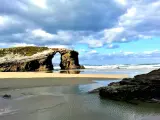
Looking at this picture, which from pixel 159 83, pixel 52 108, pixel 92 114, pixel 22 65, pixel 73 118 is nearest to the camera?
pixel 73 118

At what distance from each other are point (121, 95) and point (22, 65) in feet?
161

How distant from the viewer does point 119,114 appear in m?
10.6

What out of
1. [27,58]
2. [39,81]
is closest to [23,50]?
[27,58]

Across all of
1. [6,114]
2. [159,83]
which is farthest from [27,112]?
[159,83]

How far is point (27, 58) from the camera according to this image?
61844 millimetres

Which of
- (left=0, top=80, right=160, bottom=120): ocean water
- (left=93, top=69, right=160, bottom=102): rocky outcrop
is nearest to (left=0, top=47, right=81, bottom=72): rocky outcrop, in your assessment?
(left=0, top=80, right=160, bottom=120): ocean water

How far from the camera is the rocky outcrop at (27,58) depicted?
60.0 meters

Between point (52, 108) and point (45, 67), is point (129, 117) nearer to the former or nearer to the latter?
point (52, 108)

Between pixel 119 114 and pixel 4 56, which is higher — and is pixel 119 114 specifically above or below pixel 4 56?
below

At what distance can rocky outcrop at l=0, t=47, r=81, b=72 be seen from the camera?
197 ft

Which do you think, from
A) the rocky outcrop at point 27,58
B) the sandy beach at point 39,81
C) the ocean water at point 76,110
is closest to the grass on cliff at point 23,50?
the rocky outcrop at point 27,58

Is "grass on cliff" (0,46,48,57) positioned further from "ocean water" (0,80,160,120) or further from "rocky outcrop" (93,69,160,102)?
"rocky outcrop" (93,69,160,102)

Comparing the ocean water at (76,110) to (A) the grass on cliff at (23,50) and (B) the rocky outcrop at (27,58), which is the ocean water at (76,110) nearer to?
(B) the rocky outcrop at (27,58)

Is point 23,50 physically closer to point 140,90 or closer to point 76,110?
point 140,90
